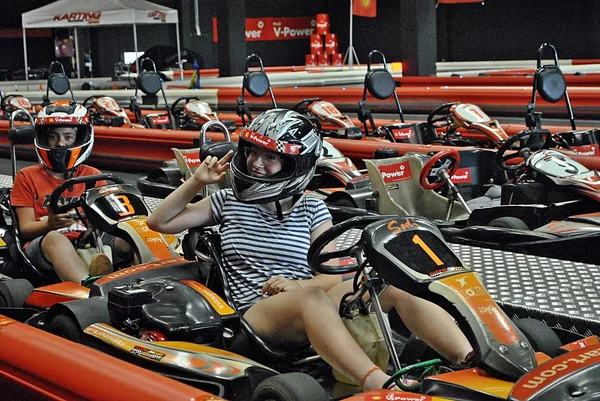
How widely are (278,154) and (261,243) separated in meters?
0.28

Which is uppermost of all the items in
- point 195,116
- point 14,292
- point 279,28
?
point 279,28

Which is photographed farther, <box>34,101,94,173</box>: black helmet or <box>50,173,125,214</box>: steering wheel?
<box>34,101,94,173</box>: black helmet

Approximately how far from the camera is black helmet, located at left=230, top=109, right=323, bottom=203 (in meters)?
2.85

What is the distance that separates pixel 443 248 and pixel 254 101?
412 inches

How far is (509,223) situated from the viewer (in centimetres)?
481

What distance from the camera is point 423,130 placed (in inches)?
312

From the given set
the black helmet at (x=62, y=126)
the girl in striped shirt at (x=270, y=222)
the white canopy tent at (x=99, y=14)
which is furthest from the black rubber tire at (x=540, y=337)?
the white canopy tent at (x=99, y=14)

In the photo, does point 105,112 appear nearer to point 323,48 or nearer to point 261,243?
point 261,243

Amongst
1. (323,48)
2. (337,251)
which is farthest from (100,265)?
(323,48)

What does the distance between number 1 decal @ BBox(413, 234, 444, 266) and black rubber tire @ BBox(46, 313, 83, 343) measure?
1217 mm

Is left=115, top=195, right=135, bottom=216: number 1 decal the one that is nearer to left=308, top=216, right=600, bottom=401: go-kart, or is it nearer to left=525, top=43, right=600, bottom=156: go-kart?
left=308, top=216, right=600, bottom=401: go-kart

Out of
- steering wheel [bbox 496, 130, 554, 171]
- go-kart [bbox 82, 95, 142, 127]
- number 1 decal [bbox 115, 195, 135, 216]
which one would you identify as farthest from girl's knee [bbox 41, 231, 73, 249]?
go-kart [bbox 82, 95, 142, 127]

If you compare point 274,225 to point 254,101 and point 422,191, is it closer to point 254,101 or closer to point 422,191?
point 422,191

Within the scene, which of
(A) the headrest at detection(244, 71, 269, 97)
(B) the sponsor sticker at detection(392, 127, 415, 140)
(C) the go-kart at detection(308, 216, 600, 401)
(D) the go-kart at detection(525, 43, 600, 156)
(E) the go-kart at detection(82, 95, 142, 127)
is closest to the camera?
(C) the go-kart at detection(308, 216, 600, 401)
